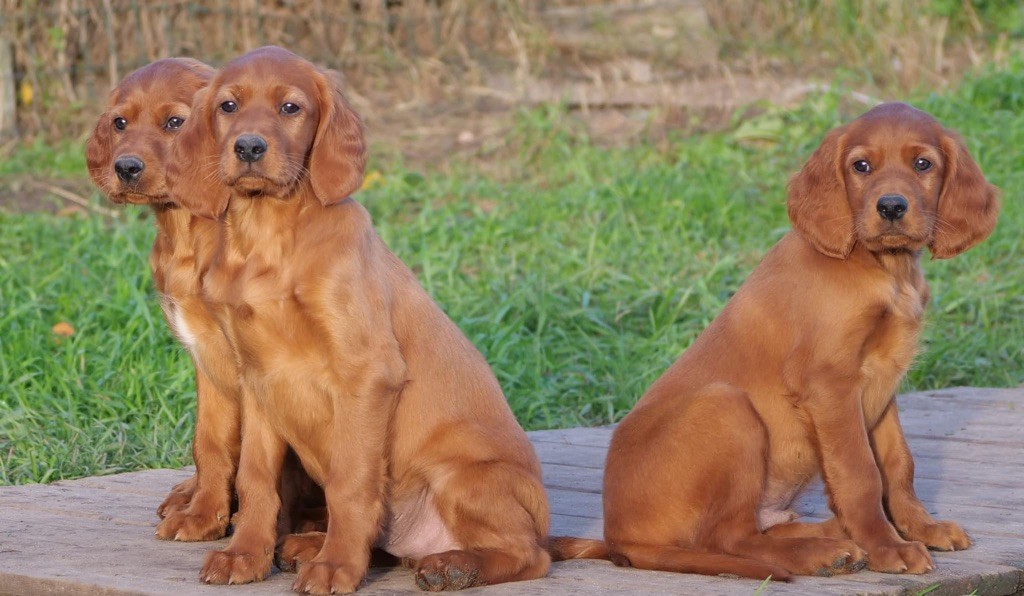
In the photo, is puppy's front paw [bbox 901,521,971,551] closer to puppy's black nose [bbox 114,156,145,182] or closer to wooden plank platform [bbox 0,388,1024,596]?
wooden plank platform [bbox 0,388,1024,596]

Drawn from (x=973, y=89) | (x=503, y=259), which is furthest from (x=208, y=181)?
(x=973, y=89)

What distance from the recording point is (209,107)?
3568 mm

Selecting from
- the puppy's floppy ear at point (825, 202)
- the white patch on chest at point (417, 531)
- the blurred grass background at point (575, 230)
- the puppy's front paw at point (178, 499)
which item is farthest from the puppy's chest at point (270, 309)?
the blurred grass background at point (575, 230)

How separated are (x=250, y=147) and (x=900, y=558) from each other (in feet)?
6.25

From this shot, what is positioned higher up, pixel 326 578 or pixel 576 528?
A: pixel 326 578

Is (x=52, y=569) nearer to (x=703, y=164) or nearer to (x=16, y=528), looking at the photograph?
(x=16, y=528)

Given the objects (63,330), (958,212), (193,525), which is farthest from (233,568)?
(63,330)

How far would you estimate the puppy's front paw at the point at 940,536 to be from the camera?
3.72 metres

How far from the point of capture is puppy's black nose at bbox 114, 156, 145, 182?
157 inches

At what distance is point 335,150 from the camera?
353cm

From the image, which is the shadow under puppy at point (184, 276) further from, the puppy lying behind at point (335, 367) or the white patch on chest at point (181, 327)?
the puppy lying behind at point (335, 367)

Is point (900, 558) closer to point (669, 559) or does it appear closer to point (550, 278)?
point (669, 559)

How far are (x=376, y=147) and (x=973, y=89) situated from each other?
4.66m

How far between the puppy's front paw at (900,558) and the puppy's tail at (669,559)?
229mm
